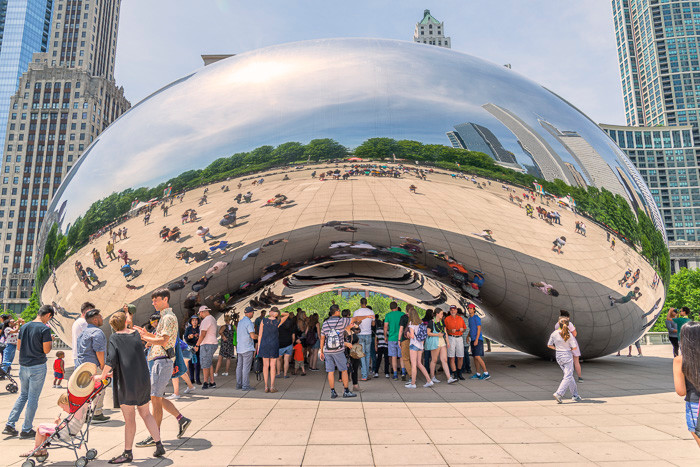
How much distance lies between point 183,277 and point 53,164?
104m

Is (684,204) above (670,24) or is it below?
below

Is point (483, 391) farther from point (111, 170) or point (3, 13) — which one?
point (3, 13)

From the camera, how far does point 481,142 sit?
6.52m

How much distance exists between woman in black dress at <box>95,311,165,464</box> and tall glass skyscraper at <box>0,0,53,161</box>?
13884 centimetres

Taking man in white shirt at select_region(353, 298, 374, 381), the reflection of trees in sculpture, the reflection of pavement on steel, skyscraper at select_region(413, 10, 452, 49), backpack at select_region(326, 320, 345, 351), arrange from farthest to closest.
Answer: skyscraper at select_region(413, 10, 452, 49), man in white shirt at select_region(353, 298, 374, 381), backpack at select_region(326, 320, 345, 351), the reflection of pavement on steel, the reflection of trees in sculpture

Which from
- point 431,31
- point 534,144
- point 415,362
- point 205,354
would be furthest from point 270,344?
point 431,31

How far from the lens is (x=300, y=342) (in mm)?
9672

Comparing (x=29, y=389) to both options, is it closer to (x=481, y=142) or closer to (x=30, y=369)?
(x=30, y=369)

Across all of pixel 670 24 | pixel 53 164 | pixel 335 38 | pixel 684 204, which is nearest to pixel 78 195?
pixel 335 38

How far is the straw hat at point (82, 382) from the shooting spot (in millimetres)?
3806

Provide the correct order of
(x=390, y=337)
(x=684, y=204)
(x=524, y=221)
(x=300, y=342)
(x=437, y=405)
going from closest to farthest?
(x=437, y=405) → (x=524, y=221) → (x=390, y=337) → (x=300, y=342) → (x=684, y=204)

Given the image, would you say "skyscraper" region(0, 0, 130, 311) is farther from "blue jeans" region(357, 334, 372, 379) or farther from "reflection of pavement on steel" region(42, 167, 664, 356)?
"blue jeans" region(357, 334, 372, 379)

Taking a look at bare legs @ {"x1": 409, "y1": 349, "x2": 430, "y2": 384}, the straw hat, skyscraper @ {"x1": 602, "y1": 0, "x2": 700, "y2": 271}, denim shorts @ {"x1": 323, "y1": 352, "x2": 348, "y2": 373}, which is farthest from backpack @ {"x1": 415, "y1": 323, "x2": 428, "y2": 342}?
skyscraper @ {"x1": 602, "y1": 0, "x2": 700, "y2": 271}

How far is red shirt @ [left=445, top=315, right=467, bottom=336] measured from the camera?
8.48 metres
